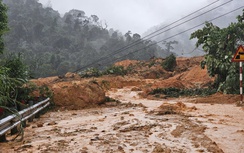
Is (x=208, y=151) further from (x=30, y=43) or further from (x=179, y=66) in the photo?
(x=30, y=43)

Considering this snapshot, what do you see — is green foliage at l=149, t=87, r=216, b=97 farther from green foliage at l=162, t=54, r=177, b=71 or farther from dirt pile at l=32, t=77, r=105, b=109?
green foliage at l=162, t=54, r=177, b=71

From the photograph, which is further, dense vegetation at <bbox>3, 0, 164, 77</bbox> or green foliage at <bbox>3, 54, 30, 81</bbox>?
dense vegetation at <bbox>3, 0, 164, 77</bbox>

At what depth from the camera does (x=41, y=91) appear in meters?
10.9

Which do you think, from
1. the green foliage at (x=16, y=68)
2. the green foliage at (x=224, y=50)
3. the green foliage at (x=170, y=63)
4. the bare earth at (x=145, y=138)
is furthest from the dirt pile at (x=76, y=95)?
the green foliage at (x=170, y=63)

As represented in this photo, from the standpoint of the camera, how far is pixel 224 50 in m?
15.4

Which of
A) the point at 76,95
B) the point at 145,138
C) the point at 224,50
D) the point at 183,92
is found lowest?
the point at 183,92

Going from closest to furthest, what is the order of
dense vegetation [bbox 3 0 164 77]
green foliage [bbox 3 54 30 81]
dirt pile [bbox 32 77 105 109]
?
green foliage [bbox 3 54 30 81] → dirt pile [bbox 32 77 105 109] → dense vegetation [bbox 3 0 164 77]

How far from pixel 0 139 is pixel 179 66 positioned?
39436mm

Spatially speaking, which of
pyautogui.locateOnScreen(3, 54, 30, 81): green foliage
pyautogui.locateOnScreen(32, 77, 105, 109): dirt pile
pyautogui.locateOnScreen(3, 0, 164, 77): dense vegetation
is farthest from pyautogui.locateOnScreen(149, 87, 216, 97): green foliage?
pyautogui.locateOnScreen(3, 0, 164, 77): dense vegetation

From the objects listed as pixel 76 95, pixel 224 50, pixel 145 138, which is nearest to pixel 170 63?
pixel 224 50

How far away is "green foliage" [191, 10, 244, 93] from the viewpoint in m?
13.9

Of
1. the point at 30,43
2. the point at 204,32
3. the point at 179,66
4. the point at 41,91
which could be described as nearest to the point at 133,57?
the point at 30,43

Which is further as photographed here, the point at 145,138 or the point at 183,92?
the point at 183,92

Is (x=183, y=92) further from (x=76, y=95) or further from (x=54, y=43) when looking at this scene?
(x=54, y=43)
